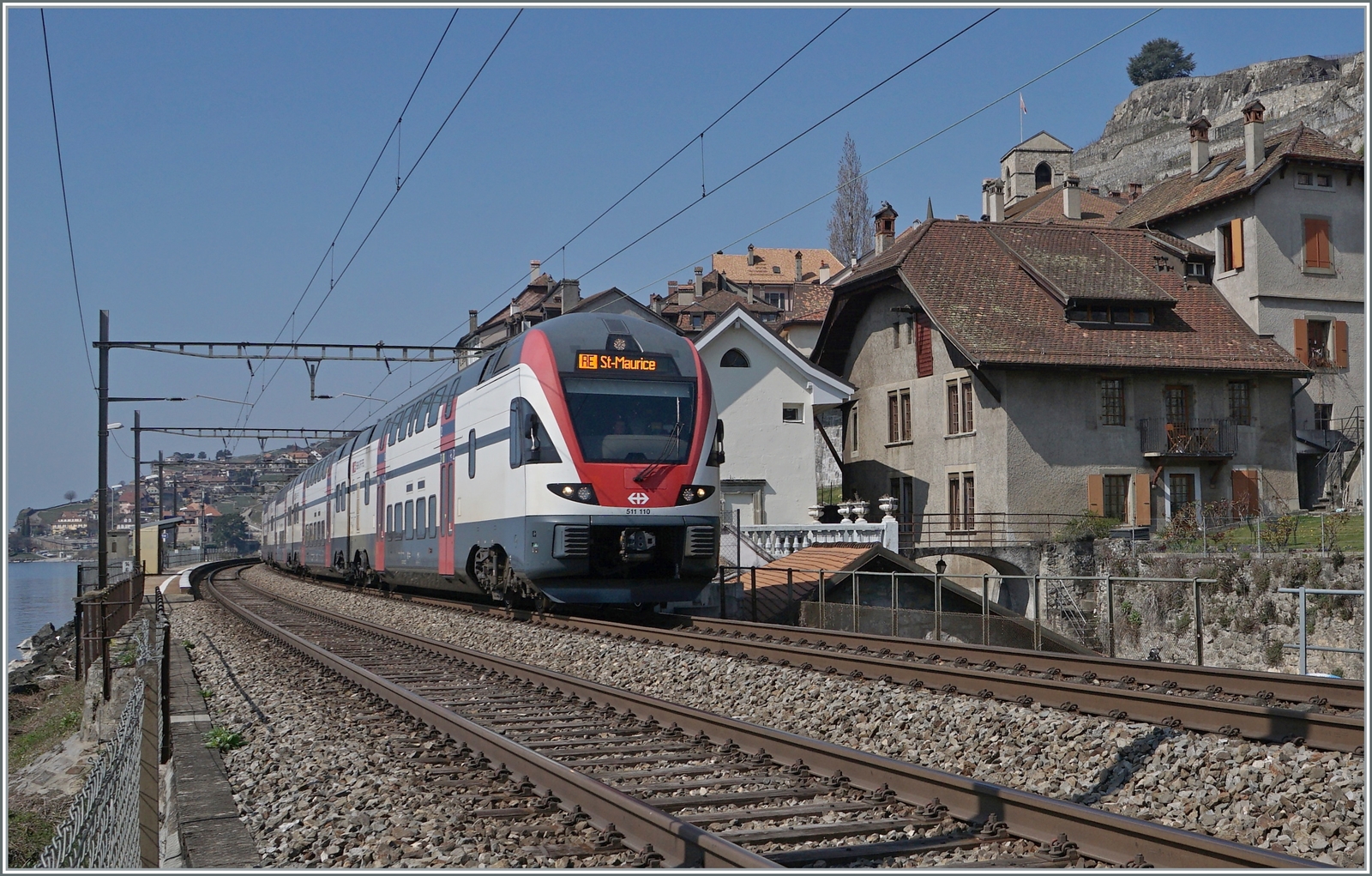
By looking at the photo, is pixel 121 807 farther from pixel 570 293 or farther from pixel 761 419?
pixel 570 293

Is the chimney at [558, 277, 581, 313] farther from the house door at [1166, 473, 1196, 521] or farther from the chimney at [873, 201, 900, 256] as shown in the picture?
the house door at [1166, 473, 1196, 521]

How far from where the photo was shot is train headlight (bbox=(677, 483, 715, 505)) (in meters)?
16.5

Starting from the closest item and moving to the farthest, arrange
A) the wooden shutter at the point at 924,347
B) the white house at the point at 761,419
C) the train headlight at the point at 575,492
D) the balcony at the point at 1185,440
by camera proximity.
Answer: the train headlight at the point at 575,492 < the balcony at the point at 1185,440 < the wooden shutter at the point at 924,347 < the white house at the point at 761,419

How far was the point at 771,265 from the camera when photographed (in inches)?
4254

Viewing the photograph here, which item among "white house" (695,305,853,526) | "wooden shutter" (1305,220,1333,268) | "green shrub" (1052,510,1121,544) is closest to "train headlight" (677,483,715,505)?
"green shrub" (1052,510,1121,544)

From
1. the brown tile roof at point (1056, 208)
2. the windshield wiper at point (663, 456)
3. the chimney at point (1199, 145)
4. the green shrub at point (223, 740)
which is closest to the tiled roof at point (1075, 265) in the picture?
the chimney at point (1199, 145)

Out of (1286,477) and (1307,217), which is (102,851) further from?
(1307,217)

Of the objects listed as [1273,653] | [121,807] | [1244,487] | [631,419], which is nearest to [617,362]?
[631,419]

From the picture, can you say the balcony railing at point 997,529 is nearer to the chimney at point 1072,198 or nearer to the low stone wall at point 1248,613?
the low stone wall at point 1248,613

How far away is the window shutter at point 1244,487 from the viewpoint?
34594 millimetres

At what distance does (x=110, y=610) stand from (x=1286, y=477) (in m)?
29.8

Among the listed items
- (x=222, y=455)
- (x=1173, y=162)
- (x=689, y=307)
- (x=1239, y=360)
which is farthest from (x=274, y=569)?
(x=1173, y=162)

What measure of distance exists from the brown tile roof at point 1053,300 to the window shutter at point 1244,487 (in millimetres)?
2806

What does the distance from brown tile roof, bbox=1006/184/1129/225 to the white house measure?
35.5 meters
